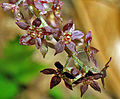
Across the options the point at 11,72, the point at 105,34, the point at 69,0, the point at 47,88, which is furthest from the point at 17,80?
the point at 69,0

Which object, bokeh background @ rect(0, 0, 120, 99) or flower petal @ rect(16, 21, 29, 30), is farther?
bokeh background @ rect(0, 0, 120, 99)

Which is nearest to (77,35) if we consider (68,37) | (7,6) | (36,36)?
(68,37)

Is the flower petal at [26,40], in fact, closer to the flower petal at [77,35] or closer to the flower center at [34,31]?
the flower center at [34,31]

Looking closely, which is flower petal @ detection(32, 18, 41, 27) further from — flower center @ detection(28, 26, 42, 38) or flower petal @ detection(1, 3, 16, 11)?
flower petal @ detection(1, 3, 16, 11)

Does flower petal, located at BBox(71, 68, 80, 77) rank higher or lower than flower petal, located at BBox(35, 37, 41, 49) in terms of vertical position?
Result: lower

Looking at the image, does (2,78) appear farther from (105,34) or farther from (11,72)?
(105,34)

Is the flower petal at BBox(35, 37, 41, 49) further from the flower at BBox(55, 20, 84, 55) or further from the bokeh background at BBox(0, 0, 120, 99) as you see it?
the bokeh background at BBox(0, 0, 120, 99)

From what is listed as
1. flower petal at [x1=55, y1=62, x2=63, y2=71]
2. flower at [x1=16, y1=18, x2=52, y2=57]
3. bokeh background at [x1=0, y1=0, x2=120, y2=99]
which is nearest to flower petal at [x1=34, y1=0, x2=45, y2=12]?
flower at [x1=16, y1=18, x2=52, y2=57]

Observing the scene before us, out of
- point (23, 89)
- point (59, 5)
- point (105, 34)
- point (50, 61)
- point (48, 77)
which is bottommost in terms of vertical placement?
point (23, 89)
